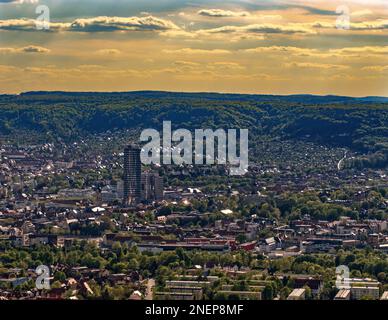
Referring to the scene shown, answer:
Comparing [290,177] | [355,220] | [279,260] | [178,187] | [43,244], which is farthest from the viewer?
[290,177]

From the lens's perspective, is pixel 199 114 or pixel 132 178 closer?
pixel 132 178

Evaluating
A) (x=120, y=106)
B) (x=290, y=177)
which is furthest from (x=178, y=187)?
(x=120, y=106)

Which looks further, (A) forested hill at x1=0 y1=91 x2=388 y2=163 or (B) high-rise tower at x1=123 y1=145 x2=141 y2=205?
(A) forested hill at x1=0 y1=91 x2=388 y2=163

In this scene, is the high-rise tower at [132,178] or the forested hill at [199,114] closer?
the high-rise tower at [132,178]

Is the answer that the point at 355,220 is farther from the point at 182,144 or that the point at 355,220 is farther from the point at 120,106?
the point at 120,106
